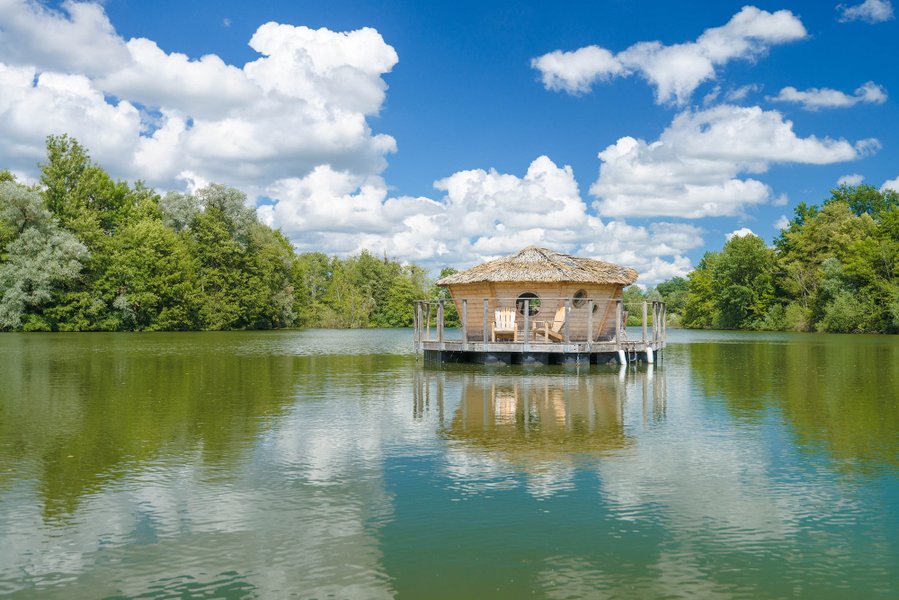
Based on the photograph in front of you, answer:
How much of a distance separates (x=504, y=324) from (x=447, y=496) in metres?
22.4

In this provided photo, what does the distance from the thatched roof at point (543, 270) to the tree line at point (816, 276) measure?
142 feet

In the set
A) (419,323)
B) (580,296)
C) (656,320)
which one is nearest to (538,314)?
(580,296)

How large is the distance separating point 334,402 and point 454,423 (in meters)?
4.31

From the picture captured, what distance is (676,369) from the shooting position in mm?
30141

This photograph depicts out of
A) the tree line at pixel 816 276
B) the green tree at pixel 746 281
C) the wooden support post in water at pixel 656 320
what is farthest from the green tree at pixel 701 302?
the wooden support post in water at pixel 656 320

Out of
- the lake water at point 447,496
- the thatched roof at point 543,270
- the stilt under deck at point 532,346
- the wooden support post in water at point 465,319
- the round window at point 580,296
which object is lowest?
the lake water at point 447,496

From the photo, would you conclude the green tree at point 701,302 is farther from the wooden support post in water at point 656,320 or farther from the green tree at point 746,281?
the wooden support post in water at point 656,320

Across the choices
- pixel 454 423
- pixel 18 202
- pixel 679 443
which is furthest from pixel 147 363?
pixel 18 202

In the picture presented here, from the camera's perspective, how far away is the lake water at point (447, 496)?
276 inches

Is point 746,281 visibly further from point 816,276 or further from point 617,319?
point 617,319

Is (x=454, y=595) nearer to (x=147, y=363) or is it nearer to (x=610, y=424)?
(x=610, y=424)

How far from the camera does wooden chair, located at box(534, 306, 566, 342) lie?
31.4 m

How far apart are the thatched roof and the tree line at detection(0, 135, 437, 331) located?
4792 cm

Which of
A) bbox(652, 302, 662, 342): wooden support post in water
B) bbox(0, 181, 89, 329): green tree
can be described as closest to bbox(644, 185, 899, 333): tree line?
bbox(652, 302, 662, 342): wooden support post in water
